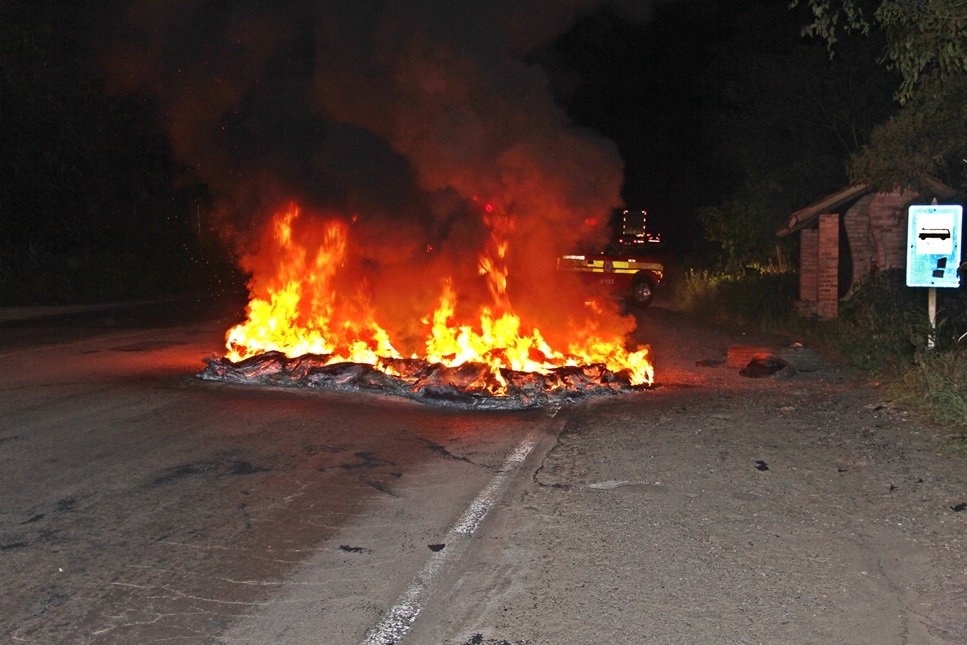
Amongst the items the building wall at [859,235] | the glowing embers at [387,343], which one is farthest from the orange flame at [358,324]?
the building wall at [859,235]

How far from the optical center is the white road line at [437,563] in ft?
14.3

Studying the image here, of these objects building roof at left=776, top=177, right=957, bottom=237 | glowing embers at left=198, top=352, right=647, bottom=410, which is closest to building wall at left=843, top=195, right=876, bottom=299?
building roof at left=776, top=177, right=957, bottom=237

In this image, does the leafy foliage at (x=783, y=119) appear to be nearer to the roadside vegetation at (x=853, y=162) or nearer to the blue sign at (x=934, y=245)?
the roadside vegetation at (x=853, y=162)

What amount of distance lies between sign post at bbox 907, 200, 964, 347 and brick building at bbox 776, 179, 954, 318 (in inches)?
245

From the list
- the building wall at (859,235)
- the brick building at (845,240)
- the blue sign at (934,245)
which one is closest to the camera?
the blue sign at (934,245)

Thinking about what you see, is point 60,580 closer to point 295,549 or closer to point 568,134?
point 295,549

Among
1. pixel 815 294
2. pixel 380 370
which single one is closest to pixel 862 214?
pixel 815 294

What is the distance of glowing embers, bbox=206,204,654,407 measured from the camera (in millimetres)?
10727

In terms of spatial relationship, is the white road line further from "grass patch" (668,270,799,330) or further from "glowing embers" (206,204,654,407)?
"grass patch" (668,270,799,330)

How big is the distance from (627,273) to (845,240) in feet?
21.5

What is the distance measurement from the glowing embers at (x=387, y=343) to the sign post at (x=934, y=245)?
3323mm

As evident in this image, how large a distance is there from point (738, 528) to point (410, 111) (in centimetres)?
833

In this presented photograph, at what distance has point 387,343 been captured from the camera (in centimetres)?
1244

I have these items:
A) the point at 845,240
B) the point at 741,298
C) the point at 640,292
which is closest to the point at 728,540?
the point at 845,240
